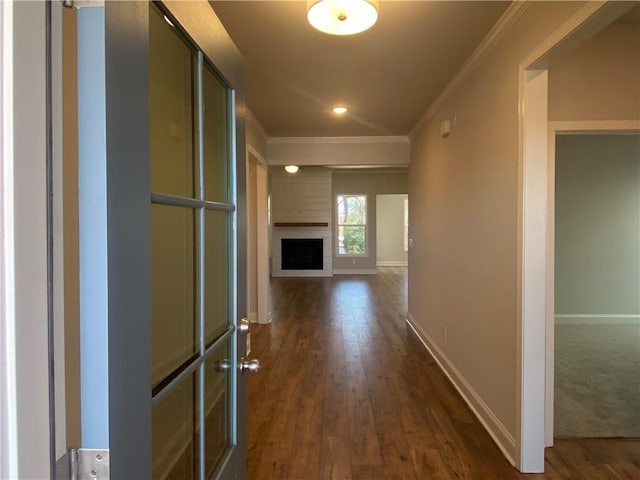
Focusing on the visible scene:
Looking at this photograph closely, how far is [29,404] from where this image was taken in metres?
0.53

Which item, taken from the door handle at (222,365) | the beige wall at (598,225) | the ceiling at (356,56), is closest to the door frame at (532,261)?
the ceiling at (356,56)

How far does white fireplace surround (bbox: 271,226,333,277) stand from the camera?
31.3 feet

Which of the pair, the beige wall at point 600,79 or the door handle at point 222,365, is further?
the beige wall at point 600,79

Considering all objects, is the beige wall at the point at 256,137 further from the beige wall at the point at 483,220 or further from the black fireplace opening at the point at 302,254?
the black fireplace opening at the point at 302,254

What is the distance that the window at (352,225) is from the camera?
33.1 feet

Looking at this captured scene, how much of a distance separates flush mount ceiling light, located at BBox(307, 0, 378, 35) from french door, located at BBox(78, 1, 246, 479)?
603 mm

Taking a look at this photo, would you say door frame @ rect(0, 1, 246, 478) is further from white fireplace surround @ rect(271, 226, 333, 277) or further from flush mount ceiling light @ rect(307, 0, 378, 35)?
white fireplace surround @ rect(271, 226, 333, 277)

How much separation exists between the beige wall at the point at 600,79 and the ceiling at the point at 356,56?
521 mm

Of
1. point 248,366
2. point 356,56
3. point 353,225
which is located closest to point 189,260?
point 248,366

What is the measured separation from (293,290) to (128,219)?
7085 mm

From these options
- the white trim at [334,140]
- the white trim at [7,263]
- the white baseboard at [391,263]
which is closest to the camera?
the white trim at [7,263]

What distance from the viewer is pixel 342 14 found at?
1.76 metres

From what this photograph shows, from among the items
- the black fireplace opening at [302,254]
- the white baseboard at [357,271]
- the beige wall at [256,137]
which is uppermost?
the beige wall at [256,137]

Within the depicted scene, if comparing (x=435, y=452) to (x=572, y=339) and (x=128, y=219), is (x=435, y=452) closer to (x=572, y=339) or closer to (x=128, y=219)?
(x=128, y=219)
